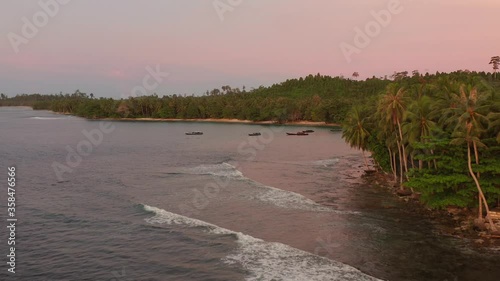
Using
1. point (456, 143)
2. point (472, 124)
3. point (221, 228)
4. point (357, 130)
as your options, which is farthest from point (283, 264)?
point (357, 130)

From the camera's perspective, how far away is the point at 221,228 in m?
40.4

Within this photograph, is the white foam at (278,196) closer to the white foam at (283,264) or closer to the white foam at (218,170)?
the white foam at (218,170)

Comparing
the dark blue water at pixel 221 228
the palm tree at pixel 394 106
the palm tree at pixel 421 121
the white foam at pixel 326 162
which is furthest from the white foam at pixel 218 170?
the palm tree at pixel 421 121

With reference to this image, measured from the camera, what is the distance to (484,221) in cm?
3756

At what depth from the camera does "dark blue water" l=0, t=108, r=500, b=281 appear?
30797 millimetres

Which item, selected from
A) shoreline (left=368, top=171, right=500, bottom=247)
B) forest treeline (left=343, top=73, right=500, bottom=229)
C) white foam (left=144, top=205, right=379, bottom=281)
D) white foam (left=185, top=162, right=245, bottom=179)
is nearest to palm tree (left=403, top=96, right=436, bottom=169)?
forest treeline (left=343, top=73, right=500, bottom=229)

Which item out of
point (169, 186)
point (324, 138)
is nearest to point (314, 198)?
point (169, 186)

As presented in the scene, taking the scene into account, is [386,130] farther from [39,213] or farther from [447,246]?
[39,213]

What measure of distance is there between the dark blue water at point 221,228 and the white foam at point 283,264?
75mm

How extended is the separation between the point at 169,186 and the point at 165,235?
21.5 meters

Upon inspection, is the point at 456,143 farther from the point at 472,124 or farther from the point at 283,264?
the point at 283,264

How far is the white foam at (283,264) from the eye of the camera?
29234mm

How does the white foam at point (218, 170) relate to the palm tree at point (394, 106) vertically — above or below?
below

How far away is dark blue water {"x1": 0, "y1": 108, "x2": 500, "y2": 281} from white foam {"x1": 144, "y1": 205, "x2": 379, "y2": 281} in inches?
2.9
